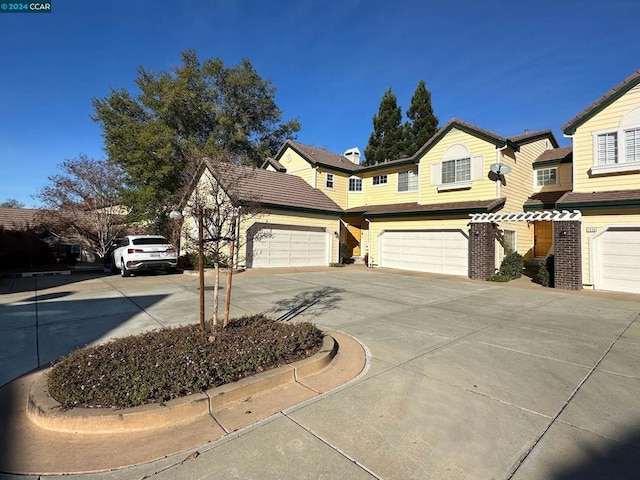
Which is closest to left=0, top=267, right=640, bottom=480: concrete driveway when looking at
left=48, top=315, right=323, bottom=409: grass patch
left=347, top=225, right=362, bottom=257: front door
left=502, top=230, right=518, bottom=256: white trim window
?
left=48, top=315, right=323, bottom=409: grass patch

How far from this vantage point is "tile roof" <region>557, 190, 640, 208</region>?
1053 centimetres

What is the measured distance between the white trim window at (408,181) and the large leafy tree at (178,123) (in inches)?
415

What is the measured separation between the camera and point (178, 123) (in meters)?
27.2

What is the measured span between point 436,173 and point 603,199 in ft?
23.5

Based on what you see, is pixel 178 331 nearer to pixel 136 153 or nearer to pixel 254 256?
pixel 254 256

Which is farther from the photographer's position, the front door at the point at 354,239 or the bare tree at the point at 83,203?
the front door at the point at 354,239

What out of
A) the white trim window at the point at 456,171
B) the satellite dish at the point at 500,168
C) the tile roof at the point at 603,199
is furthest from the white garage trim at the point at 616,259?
the white trim window at the point at 456,171

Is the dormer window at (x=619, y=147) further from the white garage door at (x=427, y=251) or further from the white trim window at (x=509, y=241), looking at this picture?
the white garage door at (x=427, y=251)

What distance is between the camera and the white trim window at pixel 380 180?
67.7 feet

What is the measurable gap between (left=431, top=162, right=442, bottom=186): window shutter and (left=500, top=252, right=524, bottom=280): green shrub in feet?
16.1

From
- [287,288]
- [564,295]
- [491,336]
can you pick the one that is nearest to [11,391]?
[491,336]

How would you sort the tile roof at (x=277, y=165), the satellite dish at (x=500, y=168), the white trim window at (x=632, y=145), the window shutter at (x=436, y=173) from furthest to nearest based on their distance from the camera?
1. the tile roof at (x=277, y=165)
2. the window shutter at (x=436, y=173)
3. the satellite dish at (x=500, y=168)
4. the white trim window at (x=632, y=145)

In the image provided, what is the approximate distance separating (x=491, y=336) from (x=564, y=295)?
646 centimetres

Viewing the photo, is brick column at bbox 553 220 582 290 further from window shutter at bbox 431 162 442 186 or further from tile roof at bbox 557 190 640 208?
window shutter at bbox 431 162 442 186
